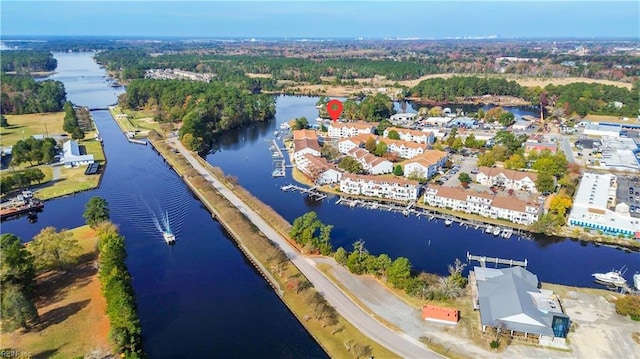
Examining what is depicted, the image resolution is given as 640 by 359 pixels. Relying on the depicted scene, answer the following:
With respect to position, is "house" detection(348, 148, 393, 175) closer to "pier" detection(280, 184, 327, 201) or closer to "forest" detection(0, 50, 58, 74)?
"pier" detection(280, 184, 327, 201)

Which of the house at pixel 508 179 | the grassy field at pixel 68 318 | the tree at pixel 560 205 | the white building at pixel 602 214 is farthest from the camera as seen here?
the house at pixel 508 179

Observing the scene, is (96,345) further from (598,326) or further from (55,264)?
(598,326)

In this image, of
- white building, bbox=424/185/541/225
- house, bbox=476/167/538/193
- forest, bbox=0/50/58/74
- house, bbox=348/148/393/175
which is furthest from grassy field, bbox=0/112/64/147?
forest, bbox=0/50/58/74

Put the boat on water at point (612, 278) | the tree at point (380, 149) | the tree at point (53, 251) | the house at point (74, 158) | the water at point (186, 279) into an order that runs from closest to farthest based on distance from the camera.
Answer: the water at point (186, 279), the tree at point (53, 251), the boat on water at point (612, 278), the house at point (74, 158), the tree at point (380, 149)

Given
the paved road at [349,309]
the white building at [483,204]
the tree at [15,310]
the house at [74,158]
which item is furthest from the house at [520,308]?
the house at [74,158]

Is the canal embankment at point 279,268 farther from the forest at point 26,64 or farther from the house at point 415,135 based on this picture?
the forest at point 26,64

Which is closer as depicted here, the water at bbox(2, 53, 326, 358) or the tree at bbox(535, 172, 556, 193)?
the water at bbox(2, 53, 326, 358)

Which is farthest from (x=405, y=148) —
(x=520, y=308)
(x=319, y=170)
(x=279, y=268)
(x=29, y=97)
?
(x=29, y=97)
